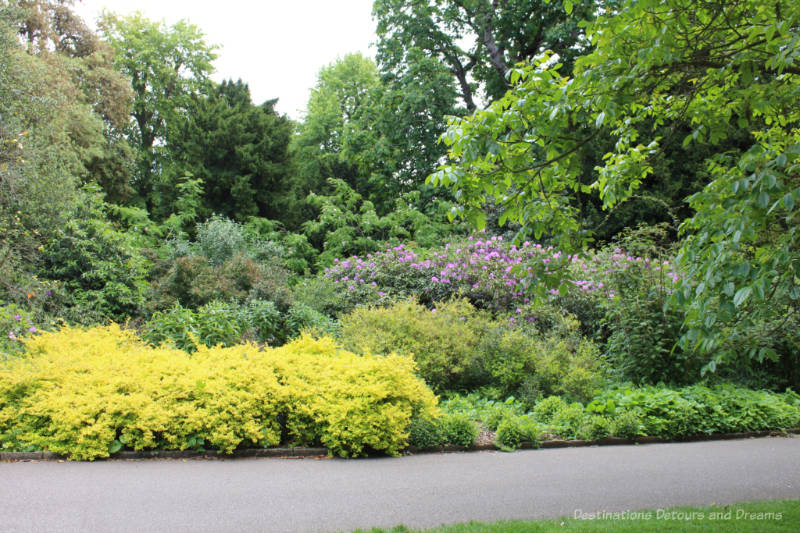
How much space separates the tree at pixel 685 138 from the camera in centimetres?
281

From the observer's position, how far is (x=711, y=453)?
534 cm

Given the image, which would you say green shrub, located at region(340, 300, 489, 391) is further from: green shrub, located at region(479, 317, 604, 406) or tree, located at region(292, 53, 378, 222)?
tree, located at region(292, 53, 378, 222)

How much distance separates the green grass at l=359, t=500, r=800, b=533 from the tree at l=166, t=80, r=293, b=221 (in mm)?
16381

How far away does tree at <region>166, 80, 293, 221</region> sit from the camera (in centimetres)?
1908

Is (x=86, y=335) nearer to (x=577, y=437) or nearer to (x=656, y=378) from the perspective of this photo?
(x=577, y=437)

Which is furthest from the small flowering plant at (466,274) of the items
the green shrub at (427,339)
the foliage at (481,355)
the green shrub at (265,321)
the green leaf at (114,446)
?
the green leaf at (114,446)

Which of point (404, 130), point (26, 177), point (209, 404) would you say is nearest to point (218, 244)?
point (26, 177)

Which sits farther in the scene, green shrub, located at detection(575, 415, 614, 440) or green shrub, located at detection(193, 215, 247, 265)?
green shrub, located at detection(193, 215, 247, 265)

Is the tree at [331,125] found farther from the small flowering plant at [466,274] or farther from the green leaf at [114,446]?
the green leaf at [114,446]

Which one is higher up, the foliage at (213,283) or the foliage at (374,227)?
the foliage at (374,227)

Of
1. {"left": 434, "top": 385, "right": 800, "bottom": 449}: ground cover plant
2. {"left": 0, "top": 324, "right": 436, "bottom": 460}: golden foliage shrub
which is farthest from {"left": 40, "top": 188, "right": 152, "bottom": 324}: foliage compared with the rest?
{"left": 434, "top": 385, "right": 800, "bottom": 449}: ground cover plant

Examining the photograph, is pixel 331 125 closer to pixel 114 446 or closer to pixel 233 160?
pixel 233 160

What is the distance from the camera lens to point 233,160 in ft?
65.4

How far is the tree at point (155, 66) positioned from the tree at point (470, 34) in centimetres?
1087
